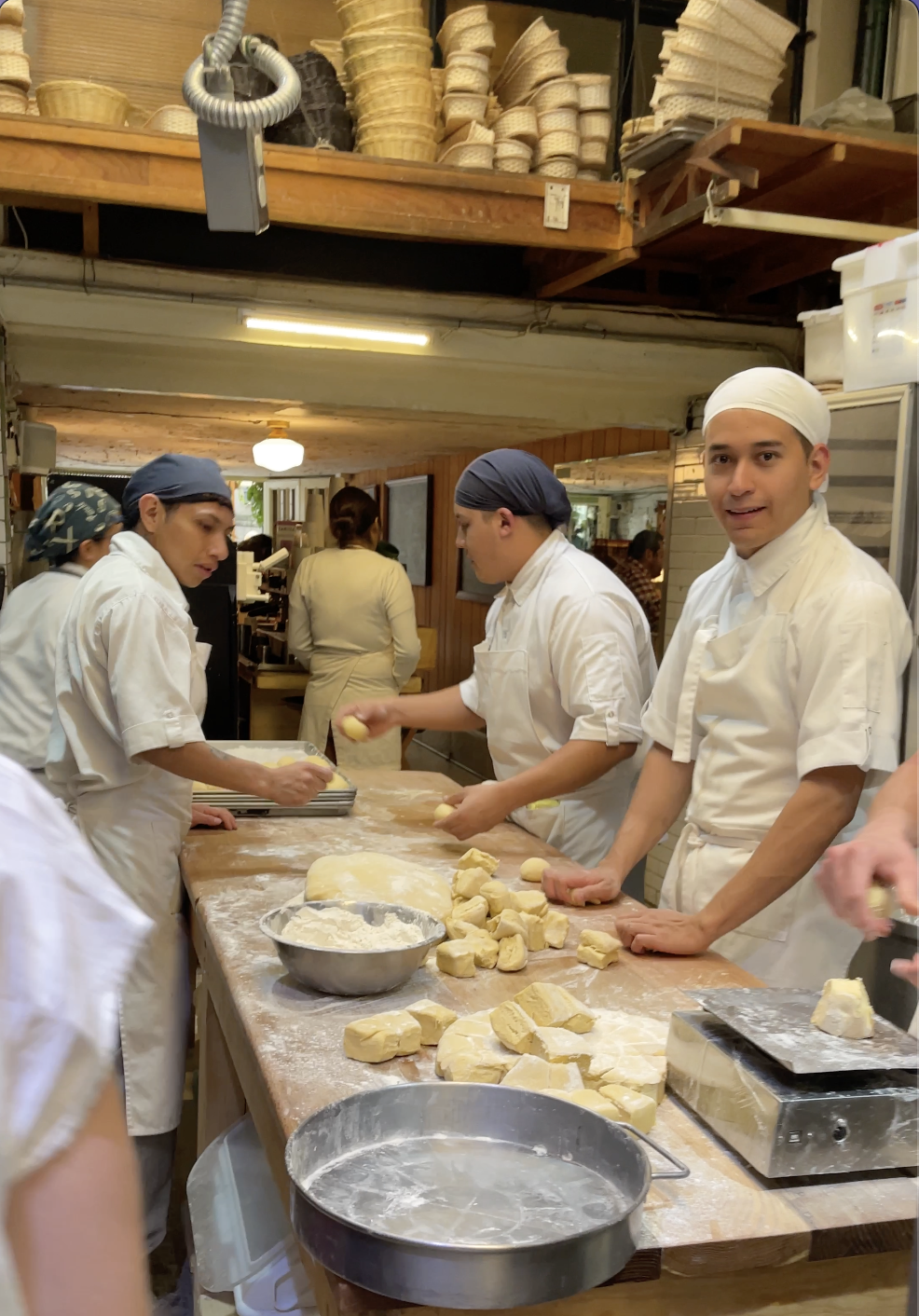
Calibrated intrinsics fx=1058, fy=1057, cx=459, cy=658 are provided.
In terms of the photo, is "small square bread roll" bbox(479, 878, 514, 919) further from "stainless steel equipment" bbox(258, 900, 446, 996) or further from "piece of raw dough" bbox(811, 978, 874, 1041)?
"piece of raw dough" bbox(811, 978, 874, 1041)

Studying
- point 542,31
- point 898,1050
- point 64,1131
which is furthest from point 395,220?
point 64,1131

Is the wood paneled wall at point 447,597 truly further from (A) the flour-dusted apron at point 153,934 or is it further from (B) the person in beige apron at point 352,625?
(A) the flour-dusted apron at point 153,934

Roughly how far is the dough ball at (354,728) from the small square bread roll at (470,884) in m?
1.07

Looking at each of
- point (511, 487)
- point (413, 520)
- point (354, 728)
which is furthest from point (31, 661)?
point (413, 520)

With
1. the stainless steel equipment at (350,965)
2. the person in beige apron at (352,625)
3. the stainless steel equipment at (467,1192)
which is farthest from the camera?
the person in beige apron at (352,625)

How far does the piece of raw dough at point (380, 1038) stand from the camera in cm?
151

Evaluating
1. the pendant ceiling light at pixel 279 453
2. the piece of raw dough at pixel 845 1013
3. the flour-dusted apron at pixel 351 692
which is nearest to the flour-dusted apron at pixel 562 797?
the piece of raw dough at pixel 845 1013

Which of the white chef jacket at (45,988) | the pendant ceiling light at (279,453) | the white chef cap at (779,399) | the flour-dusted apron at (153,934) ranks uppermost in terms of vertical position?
the pendant ceiling light at (279,453)

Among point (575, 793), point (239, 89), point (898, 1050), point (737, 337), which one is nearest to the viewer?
point (898, 1050)

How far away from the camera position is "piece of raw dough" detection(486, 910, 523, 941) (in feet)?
6.43

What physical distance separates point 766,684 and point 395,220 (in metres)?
2.81

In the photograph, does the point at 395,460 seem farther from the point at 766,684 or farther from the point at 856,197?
the point at 766,684

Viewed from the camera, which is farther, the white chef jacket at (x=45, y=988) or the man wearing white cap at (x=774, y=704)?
the man wearing white cap at (x=774, y=704)

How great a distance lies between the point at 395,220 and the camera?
13.5 ft
